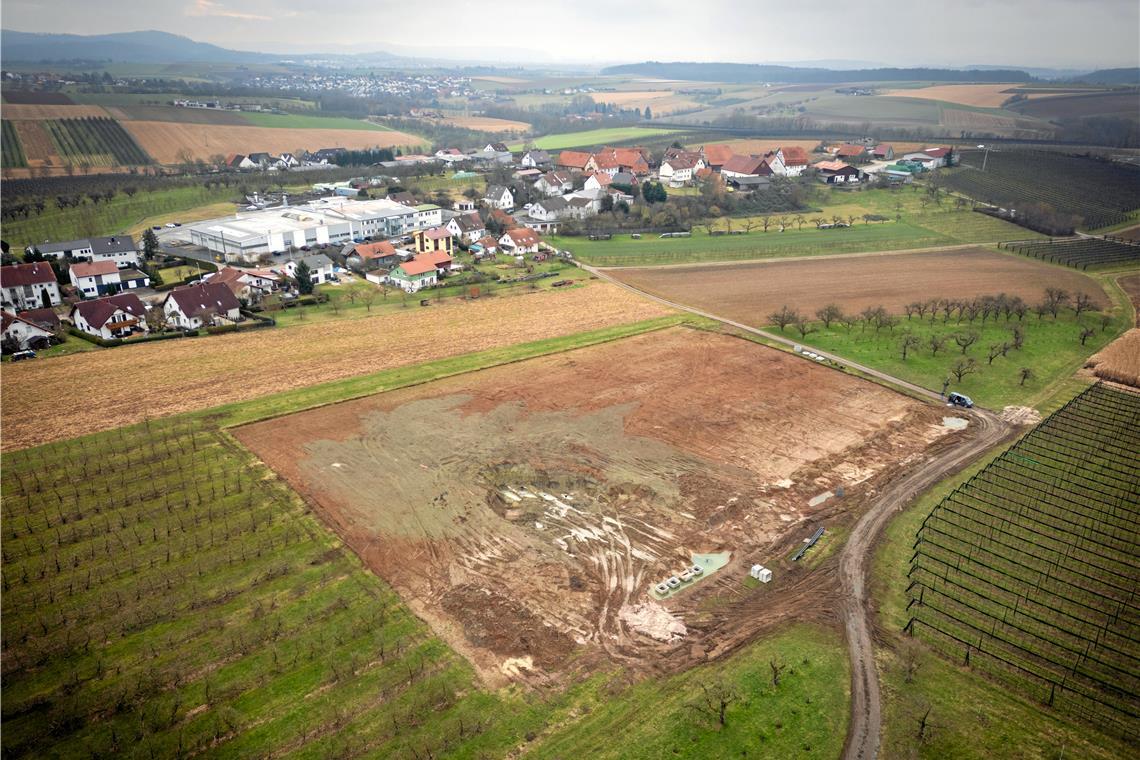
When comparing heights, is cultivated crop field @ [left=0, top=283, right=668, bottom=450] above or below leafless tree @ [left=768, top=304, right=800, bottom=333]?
below

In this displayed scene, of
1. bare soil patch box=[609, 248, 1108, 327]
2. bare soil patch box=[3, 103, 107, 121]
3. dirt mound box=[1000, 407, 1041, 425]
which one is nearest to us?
dirt mound box=[1000, 407, 1041, 425]

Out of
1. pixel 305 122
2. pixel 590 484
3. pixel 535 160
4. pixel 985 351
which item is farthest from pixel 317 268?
pixel 305 122

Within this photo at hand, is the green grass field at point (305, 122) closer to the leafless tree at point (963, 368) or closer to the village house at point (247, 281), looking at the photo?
the village house at point (247, 281)

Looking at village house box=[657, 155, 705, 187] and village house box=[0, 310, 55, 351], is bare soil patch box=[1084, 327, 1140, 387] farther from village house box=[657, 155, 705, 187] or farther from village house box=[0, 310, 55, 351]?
village house box=[0, 310, 55, 351]

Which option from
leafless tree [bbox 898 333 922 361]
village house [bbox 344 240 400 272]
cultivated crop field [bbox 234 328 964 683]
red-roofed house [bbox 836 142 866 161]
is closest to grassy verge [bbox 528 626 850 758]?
cultivated crop field [bbox 234 328 964 683]

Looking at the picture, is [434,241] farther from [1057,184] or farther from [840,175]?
[1057,184]

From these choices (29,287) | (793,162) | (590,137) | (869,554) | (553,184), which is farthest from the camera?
(590,137)

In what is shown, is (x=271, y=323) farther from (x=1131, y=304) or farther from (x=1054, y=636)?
(x=1131, y=304)
